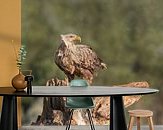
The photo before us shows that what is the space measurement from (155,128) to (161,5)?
5.21 feet

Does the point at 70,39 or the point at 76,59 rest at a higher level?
the point at 70,39

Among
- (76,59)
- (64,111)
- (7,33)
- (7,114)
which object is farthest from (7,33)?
(7,114)

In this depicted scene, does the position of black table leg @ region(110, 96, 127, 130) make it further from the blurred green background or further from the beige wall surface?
the beige wall surface

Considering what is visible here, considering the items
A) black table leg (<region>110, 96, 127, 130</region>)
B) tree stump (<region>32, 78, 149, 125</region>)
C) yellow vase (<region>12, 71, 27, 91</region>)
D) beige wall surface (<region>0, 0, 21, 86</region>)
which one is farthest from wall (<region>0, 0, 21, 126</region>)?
black table leg (<region>110, 96, 127, 130</region>)

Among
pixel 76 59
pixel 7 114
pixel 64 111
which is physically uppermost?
pixel 76 59

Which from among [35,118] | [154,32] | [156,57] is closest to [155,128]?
[156,57]

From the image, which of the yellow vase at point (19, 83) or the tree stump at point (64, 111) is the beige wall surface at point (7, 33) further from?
the yellow vase at point (19, 83)

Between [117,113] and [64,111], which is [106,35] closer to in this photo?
[64,111]

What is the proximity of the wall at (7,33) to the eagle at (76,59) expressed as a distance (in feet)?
1.94

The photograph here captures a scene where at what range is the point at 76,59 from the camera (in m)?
4.96

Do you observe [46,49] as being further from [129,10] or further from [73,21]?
[129,10]

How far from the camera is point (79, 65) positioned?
4.97 m

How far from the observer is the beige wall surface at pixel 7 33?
4.91 m

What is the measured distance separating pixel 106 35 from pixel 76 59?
499 mm
